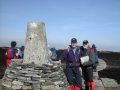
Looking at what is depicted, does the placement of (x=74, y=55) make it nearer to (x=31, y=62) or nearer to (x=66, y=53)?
(x=66, y=53)

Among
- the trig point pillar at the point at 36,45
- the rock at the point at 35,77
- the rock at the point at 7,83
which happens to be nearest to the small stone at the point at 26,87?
the rock at the point at 35,77

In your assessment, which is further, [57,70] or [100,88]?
[100,88]

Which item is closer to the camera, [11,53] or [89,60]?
[89,60]

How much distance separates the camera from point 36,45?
28.7 feet

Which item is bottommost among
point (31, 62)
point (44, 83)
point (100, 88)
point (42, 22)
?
point (100, 88)

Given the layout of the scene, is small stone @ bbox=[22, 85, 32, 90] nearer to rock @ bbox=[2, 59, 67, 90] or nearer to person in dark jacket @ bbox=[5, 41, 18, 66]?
rock @ bbox=[2, 59, 67, 90]

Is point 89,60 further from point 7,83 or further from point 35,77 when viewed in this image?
point 7,83

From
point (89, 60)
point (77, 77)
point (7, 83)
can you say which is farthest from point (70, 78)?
point (7, 83)

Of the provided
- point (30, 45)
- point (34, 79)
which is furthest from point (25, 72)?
point (30, 45)

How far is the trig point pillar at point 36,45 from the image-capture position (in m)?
8.77

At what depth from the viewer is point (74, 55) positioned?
9414 mm

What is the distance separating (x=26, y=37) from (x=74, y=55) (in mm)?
1803

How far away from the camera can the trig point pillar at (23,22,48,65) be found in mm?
8773

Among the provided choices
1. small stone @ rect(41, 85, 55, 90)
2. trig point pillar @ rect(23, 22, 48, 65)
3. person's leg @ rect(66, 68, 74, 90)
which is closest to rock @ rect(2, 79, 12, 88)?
trig point pillar @ rect(23, 22, 48, 65)
